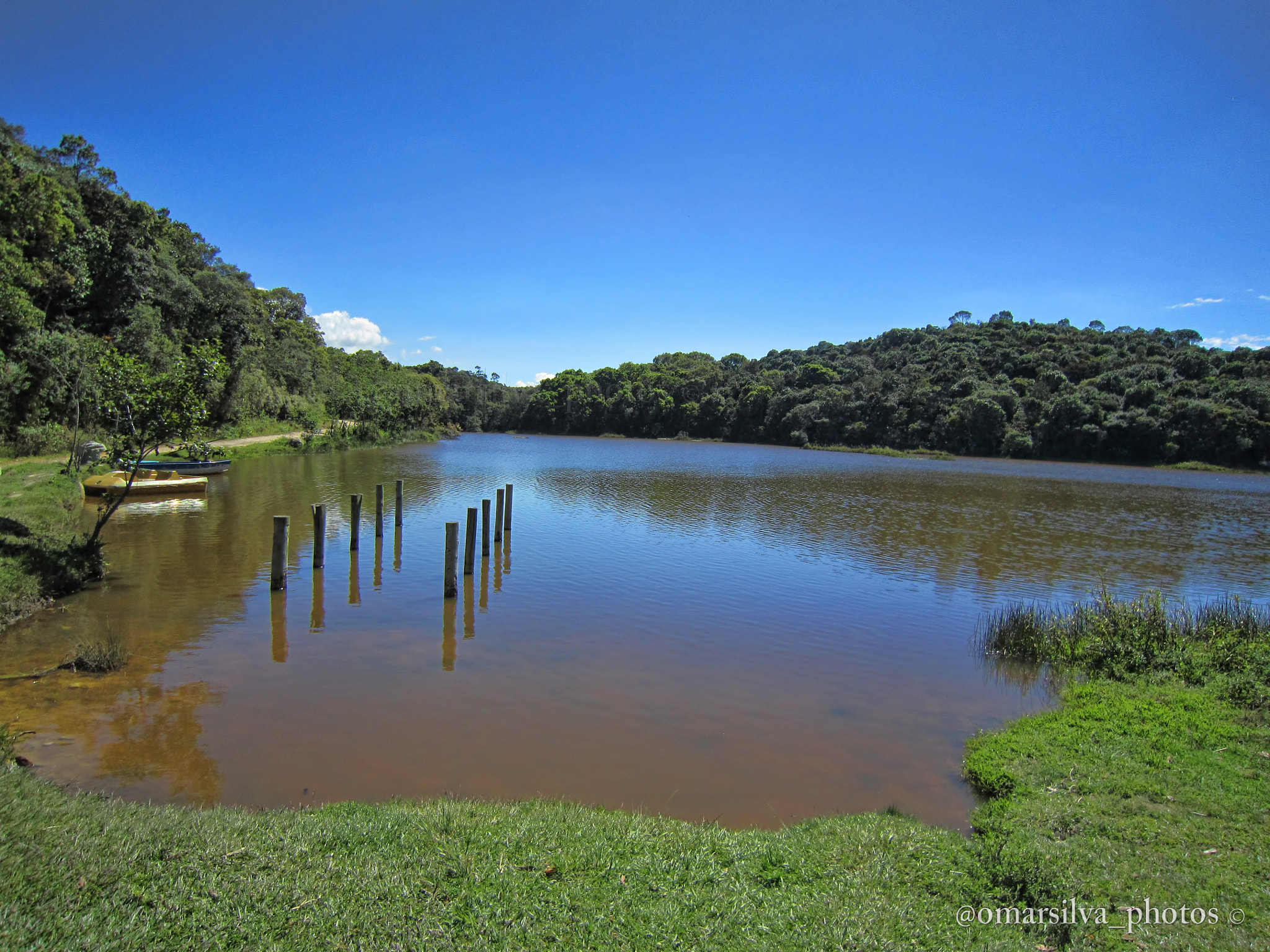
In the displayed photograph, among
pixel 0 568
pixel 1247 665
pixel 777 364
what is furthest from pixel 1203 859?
pixel 777 364

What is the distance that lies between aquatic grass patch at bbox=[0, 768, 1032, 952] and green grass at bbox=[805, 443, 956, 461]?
2774 inches

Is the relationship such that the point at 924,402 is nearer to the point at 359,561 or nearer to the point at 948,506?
the point at 948,506

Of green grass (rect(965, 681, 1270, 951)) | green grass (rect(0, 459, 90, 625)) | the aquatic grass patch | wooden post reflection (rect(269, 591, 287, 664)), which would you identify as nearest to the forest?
green grass (rect(0, 459, 90, 625))

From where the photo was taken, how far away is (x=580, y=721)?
8531mm

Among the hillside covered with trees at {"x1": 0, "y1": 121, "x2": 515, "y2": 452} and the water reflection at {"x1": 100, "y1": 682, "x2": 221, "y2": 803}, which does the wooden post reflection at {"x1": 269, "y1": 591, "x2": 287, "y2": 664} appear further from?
the hillside covered with trees at {"x1": 0, "y1": 121, "x2": 515, "y2": 452}

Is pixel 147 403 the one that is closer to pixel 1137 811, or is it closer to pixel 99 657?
pixel 99 657

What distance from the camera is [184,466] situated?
87.1 ft

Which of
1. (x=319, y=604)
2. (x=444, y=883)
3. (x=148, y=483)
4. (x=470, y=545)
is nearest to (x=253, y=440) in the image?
(x=148, y=483)

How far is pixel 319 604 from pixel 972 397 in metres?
73.4

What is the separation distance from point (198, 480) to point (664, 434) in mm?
91909

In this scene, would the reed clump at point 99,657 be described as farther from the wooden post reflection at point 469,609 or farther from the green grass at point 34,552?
the wooden post reflection at point 469,609

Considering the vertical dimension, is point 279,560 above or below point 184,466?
below

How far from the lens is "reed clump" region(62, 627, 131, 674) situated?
A: 9.08 m

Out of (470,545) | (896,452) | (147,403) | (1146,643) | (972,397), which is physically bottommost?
(1146,643)
